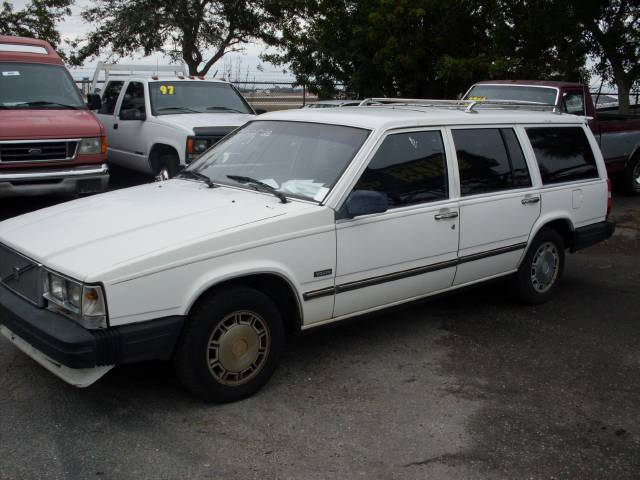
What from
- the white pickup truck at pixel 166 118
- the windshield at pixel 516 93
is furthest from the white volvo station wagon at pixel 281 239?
the windshield at pixel 516 93

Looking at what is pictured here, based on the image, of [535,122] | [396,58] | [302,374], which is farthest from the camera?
[396,58]

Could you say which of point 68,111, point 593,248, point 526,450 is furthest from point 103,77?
point 526,450

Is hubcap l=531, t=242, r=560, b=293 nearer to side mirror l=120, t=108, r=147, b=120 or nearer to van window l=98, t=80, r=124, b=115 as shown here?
side mirror l=120, t=108, r=147, b=120

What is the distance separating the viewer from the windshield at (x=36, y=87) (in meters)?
8.83

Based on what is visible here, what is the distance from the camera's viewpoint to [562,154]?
597cm

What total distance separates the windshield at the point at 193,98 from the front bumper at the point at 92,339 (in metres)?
6.94

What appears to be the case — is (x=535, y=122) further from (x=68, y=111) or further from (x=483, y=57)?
(x=483, y=57)

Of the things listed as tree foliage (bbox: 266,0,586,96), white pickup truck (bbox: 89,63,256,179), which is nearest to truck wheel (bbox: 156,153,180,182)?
white pickup truck (bbox: 89,63,256,179)

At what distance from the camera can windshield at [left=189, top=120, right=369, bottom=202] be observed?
4.52 metres

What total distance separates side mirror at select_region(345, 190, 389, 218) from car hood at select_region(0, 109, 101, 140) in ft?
17.4

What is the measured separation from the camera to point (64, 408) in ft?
12.9

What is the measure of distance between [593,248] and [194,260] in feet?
20.4

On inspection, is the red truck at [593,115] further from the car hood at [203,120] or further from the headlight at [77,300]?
the headlight at [77,300]

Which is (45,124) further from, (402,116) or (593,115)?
(593,115)
